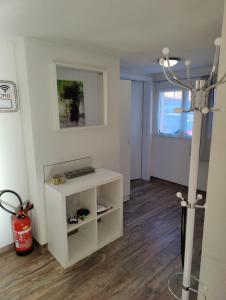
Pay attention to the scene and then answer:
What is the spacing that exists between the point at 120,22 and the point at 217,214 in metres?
1.52

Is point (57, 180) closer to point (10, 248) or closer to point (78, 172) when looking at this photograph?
point (78, 172)

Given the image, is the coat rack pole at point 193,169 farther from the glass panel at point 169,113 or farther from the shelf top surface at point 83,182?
the glass panel at point 169,113

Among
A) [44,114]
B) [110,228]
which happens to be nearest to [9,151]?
[44,114]

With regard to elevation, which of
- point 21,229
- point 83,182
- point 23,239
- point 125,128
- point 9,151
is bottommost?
point 23,239

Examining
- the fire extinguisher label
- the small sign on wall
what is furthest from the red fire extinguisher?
the small sign on wall

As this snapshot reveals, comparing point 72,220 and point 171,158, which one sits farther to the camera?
point 171,158

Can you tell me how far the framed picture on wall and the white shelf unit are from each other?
63 cm

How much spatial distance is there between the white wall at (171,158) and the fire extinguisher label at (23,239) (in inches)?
113

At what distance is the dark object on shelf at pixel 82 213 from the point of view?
219 centimetres

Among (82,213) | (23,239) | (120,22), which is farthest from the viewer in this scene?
(82,213)

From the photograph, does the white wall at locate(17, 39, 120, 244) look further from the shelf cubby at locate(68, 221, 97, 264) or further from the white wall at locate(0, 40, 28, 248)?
the shelf cubby at locate(68, 221, 97, 264)

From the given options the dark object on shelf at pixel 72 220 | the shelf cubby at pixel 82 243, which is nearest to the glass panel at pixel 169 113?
the shelf cubby at pixel 82 243

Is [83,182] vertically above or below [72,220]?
above

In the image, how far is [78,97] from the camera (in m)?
2.33
